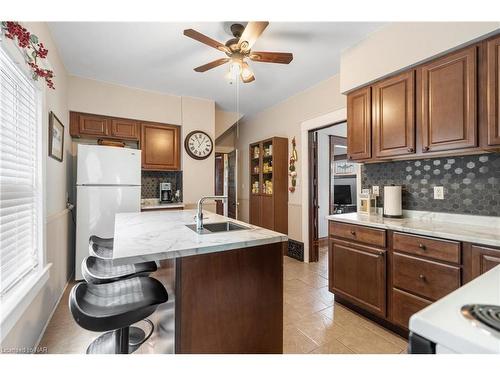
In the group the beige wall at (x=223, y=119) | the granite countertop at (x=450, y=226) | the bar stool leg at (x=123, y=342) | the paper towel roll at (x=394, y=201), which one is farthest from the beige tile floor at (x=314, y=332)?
the beige wall at (x=223, y=119)

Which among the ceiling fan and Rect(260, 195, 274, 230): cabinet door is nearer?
the ceiling fan

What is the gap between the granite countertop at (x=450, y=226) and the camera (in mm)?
1485

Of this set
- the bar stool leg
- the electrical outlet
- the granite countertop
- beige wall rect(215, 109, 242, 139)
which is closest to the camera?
the bar stool leg

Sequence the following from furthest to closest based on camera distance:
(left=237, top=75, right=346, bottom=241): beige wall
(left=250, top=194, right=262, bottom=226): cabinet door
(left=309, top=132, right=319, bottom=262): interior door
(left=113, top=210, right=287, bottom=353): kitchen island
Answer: (left=250, top=194, right=262, bottom=226): cabinet door < (left=309, top=132, right=319, bottom=262): interior door < (left=237, top=75, right=346, bottom=241): beige wall < (left=113, top=210, right=287, bottom=353): kitchen island

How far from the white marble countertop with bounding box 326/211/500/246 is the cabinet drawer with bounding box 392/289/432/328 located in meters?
0.48

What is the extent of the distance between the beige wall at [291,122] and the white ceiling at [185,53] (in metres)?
0.19

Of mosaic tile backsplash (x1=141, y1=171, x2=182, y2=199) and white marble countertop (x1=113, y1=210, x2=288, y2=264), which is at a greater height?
mosaic tile backsplash (x1=141, y1=171, x2=182, y2=199)

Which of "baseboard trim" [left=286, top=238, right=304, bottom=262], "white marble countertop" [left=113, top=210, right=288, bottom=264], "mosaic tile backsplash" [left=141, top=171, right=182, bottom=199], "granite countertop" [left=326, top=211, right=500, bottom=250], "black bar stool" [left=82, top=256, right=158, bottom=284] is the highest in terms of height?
"mosaic tile backsplash" [left=141, top=171, right=182, bottom=199]

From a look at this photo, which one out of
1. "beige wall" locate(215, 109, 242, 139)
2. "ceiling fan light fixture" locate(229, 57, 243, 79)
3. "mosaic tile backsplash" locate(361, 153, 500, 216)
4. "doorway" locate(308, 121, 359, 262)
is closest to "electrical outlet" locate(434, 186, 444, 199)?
"mosaic tile backsplash" locate(361, 153, 500, 216)

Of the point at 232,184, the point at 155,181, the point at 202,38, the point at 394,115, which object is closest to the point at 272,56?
the point at 202,38

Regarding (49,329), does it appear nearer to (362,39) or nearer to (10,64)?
(10,64)

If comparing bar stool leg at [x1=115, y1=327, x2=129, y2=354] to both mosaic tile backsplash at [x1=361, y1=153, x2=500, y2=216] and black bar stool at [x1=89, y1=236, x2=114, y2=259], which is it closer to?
black bar stool at [x1=89, y1=236, x2=114, y2=259]

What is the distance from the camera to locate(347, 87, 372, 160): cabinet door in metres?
2.31
